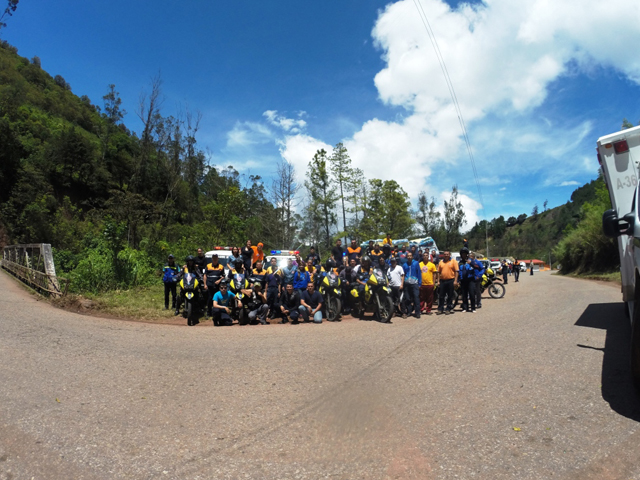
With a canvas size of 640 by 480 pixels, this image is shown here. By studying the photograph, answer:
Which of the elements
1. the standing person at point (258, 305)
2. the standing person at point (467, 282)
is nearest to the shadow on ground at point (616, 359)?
the standing person at point (467, 282)

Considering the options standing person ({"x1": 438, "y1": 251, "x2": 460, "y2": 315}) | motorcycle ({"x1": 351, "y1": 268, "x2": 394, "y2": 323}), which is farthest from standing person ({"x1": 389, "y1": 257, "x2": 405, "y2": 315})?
standing person ({"x1": 438, "y1": 251, "x2": 460, "y2": 315})

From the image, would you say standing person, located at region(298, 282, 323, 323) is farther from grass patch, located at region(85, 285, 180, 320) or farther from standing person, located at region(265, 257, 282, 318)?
grass patch, located at region(85, 285, 180, 320)

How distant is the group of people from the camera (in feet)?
33.9

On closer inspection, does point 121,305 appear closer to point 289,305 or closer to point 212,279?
point 212,279

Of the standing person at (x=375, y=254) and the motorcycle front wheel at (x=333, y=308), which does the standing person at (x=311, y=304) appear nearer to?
the motorcycle front wheel at (x=333, y=308)

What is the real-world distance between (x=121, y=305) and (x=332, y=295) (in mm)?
6564

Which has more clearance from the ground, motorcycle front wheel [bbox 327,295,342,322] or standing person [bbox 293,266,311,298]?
standing person [bbox 293,266,311,298]

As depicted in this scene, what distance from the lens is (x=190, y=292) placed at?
10352 millimetres

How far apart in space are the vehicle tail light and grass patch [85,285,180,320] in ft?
35.8

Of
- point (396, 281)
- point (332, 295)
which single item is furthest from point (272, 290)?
point (396, 281)

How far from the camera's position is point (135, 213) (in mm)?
21922

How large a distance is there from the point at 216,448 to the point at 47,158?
55.1 m

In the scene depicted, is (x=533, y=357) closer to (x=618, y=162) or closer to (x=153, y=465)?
(x=618, y=162)

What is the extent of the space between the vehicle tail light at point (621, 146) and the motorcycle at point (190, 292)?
9631mm
